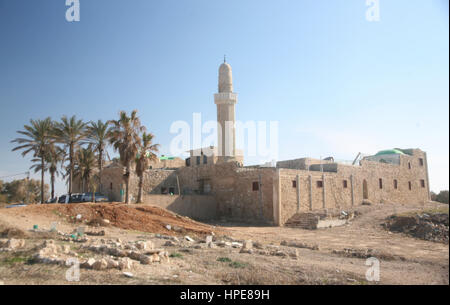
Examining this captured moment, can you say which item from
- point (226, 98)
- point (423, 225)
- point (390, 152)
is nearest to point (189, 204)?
point (226, 98)

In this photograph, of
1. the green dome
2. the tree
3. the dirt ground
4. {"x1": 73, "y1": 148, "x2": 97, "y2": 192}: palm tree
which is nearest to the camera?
the dirt ground

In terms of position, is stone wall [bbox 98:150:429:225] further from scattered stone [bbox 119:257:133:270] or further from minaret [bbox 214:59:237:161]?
scattered stone [bbox 119:257:133:270]

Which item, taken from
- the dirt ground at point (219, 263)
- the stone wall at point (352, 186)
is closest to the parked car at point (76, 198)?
the dirt ground at point (219, 263)

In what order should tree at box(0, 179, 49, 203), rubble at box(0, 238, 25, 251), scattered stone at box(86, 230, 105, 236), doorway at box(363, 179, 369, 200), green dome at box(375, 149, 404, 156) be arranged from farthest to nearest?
tree at box(0, 179, 49, 203) < green dome at box(375, 149, 404, 156) < doorway at box(363, 179, 369, 200) < scattered stone at box(86, 230, 105, 236) < rubble at box(0, 238, 25, 251)

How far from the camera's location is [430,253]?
14.2 metres

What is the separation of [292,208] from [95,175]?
2025 cm

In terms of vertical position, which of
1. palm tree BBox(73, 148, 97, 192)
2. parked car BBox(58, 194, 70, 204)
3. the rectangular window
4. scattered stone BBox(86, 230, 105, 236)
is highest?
Answer: palm tree BBox(73, 148, 97, 192)

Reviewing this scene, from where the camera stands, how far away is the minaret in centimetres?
3384

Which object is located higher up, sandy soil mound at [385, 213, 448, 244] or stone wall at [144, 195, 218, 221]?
stone wall at [144, 195, 218, 221]

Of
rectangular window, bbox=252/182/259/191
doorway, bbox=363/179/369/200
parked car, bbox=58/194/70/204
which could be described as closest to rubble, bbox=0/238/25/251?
parked car, bbox=58/194/70/204

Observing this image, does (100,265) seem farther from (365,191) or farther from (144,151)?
(365,191)

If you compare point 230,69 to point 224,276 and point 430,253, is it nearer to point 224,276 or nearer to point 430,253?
point 430,253

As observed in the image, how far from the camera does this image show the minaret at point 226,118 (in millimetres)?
33844

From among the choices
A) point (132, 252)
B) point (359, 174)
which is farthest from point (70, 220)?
point (359, 174)
